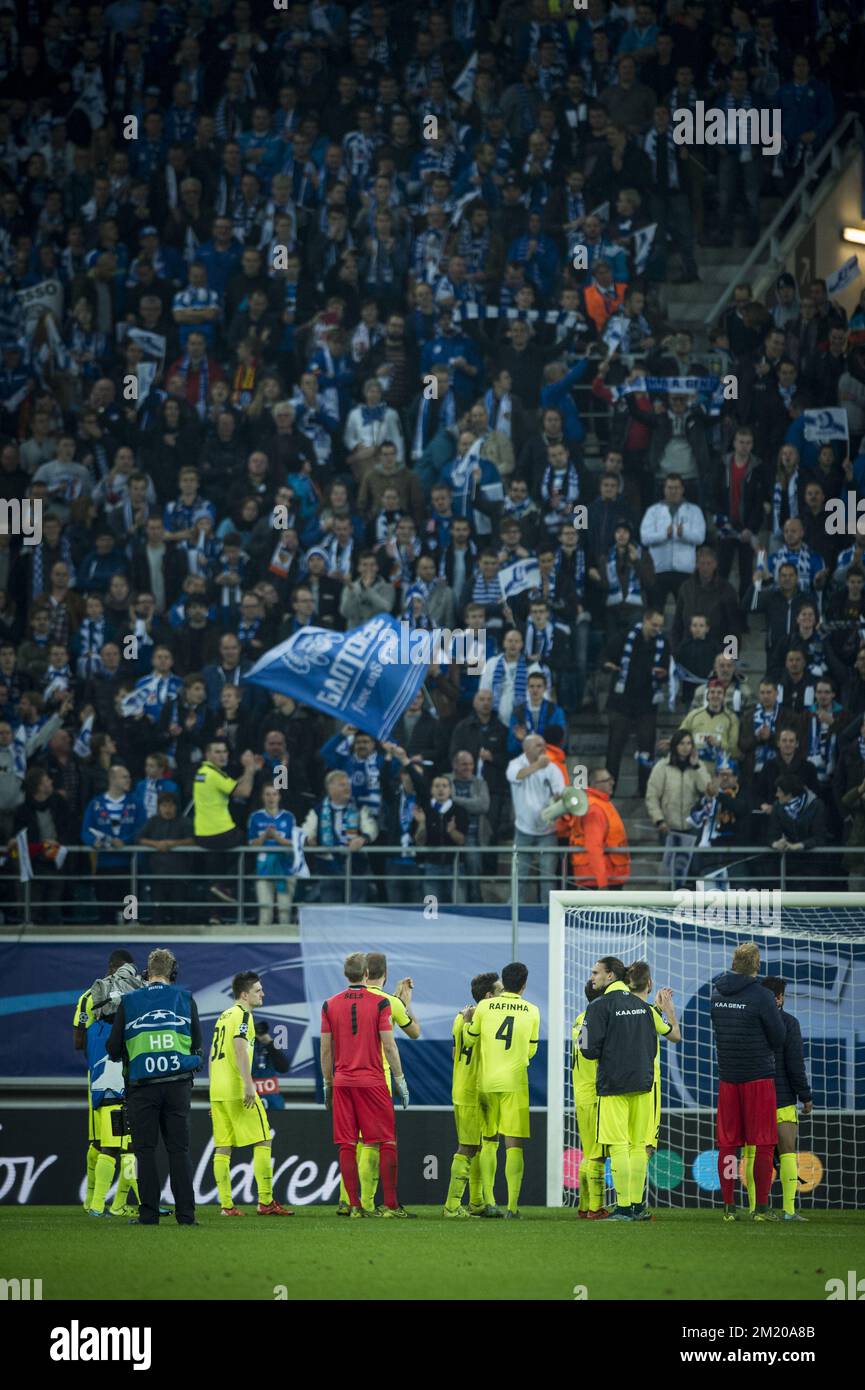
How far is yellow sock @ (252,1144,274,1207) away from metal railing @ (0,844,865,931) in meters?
3.21

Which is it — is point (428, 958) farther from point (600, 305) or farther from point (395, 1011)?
point (600, 305)

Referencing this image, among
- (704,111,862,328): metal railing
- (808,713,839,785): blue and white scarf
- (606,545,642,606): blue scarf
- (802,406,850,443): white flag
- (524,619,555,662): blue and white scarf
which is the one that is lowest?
(808,713,839,785): blue and white scarf

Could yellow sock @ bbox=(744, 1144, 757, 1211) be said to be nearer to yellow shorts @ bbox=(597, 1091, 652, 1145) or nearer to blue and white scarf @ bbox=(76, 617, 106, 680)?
yellow shorts @ bbox=(597, 1091, 652, 1145)

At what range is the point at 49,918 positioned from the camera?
17.6m

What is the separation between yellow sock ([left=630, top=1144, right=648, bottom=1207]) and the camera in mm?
12562

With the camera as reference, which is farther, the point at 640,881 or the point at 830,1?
the point at 830,1

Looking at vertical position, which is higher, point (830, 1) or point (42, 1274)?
point (830, 1)

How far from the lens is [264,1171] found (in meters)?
13.4

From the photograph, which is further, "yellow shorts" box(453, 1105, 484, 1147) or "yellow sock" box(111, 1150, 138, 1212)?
"yellow sock" box(111, 1150, 138, 1212)

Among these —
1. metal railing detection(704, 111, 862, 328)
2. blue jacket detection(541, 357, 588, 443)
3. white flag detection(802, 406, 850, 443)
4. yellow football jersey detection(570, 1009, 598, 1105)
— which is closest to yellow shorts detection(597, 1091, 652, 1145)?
yellow football jersey detection(570, 1009, 598, 1105)

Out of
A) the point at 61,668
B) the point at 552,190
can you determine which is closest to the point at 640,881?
the point at 61,668

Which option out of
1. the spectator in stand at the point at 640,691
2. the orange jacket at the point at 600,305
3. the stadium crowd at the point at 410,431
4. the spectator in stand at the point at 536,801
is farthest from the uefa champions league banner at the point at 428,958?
the orange jacket at the point at 600,305

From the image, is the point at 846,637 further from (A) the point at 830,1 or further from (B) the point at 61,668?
(A) the point at 830,1
